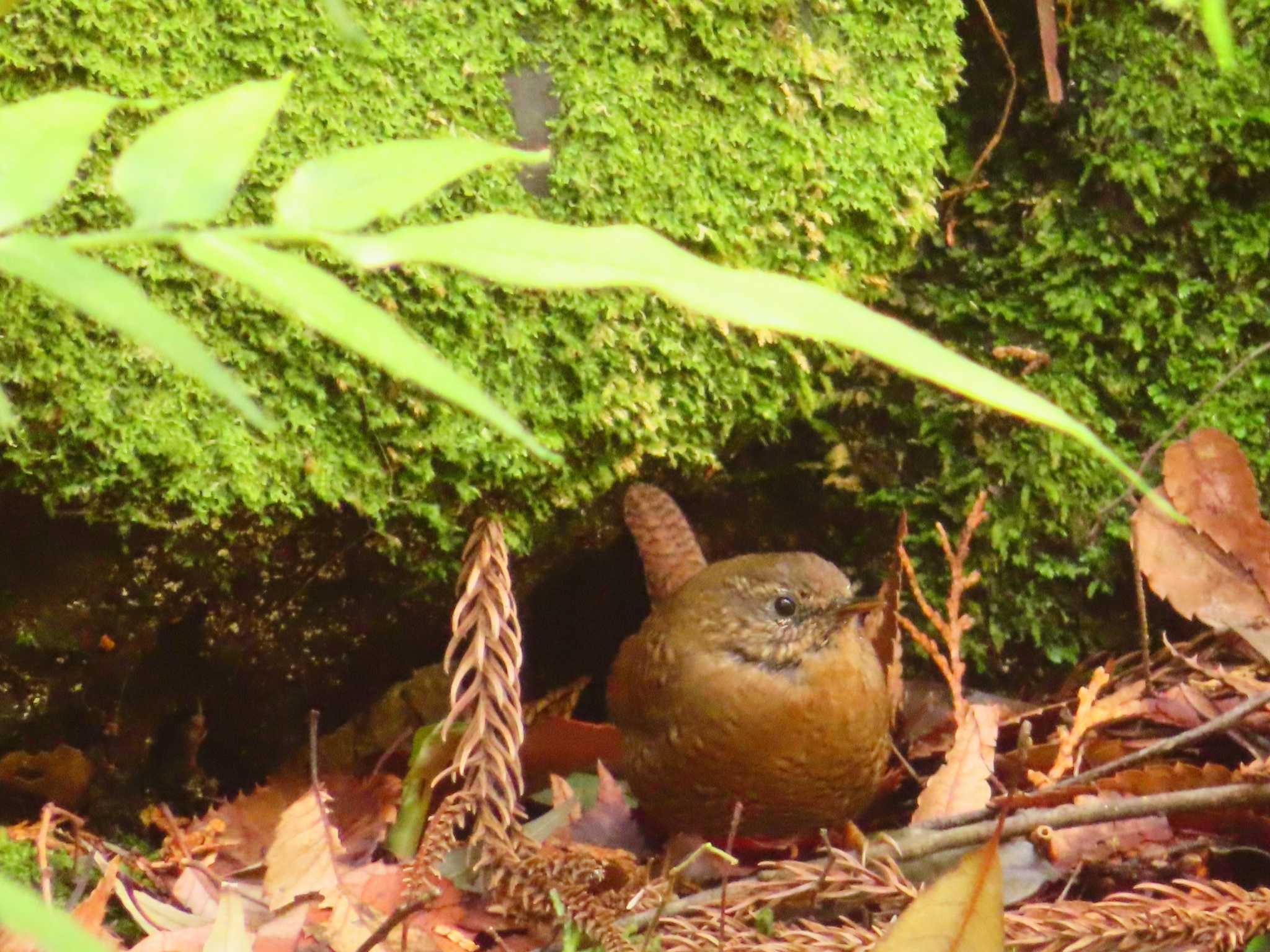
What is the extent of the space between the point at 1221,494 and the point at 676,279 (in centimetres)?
199

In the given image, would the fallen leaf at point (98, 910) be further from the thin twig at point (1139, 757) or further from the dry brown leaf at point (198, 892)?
the thin twig at point (1139, 757)

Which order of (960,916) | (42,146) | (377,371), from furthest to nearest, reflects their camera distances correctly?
(377,371) < (960,916) < (42,146)

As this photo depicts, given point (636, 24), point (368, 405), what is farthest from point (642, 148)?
point (368, 405)

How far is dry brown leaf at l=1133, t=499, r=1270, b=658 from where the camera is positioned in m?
2.31

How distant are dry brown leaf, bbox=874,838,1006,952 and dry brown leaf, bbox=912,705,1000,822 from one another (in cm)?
63

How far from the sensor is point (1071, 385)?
2.75 metres

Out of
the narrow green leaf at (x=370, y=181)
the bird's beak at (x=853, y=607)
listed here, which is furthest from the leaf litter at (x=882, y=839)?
the narrow green leaf at (x=370, y=181)

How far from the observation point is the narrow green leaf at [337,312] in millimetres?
545

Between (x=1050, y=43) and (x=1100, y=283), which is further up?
(x=1050, y=43)

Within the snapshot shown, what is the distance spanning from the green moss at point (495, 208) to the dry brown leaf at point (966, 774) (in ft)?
2.36

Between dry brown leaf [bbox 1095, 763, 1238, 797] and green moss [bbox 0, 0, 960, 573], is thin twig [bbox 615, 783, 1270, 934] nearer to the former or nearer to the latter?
dry brown leaf [bbox 1095, 763, 1238, 797]

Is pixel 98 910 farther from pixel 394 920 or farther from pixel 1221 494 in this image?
pixel 1221 494

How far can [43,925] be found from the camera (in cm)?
47

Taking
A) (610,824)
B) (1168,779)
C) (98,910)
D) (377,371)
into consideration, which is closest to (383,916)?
(98,910)
